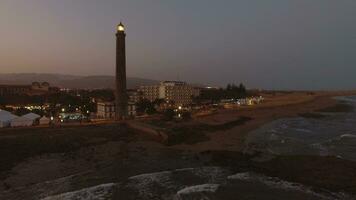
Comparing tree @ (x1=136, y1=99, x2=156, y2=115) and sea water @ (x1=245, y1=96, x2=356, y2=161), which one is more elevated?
tree @ (x1=136, y1=99, x2=156, y2=115)

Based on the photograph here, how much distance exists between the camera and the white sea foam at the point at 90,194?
1521cm

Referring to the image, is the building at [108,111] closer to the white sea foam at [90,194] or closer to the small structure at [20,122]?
the small structure at [20,122]

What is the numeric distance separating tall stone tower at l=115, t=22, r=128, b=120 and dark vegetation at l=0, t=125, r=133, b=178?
5244mm

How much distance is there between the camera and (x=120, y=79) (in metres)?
44.7

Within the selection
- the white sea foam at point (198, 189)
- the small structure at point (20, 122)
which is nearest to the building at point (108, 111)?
the small structure at point (20, 122)

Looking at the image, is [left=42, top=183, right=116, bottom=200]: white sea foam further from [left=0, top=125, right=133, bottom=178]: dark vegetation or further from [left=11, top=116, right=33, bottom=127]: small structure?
[left=11, top=116, right=33, bottom=127]: small structure

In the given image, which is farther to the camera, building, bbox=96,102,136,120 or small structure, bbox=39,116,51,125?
building, bbox=96,102,136,120

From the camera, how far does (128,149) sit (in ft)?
90.5

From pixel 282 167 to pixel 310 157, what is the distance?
10.5 ft

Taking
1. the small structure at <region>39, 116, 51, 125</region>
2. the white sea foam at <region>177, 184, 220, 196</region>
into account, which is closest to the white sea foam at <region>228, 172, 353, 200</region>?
the white sea foam at <region>177, 184, 220, 196</region>

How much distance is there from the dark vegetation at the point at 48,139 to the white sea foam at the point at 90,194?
22.2 ft

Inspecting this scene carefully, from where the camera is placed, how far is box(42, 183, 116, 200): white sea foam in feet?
49.9

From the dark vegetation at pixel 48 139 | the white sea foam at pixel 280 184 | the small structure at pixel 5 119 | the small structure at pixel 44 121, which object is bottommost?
the dark vegetation at pixel 48 139

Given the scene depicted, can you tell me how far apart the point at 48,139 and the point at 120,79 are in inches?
600
